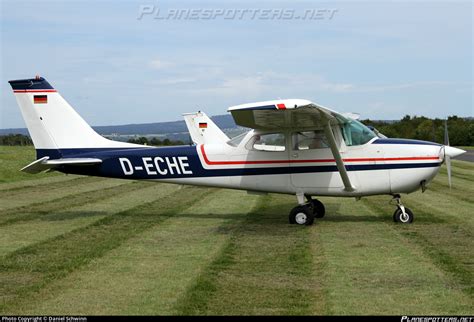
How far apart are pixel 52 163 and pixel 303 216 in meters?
5.28

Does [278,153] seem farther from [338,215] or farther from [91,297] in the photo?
[91,297]

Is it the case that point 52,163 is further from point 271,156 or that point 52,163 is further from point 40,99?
point 271,156

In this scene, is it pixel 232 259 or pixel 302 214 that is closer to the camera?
pixel 232 259

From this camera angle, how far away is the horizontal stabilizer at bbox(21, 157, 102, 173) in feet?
39.7

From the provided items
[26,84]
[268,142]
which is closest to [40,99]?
[26,84]

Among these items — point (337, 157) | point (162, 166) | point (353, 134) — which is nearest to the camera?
point (337, 157)

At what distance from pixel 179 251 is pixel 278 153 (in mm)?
3746

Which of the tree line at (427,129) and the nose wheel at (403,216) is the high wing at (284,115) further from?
the tree line at (427,129)

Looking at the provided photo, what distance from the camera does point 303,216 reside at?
1136cm

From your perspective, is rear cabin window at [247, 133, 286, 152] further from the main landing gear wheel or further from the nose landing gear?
the main landing gear wheel

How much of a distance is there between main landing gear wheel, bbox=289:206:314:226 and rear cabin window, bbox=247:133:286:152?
4.16ft

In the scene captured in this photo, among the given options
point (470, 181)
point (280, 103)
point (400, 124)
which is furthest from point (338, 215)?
point (400, 124)

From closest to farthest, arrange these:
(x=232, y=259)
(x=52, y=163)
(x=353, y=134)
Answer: (x=232, y=259)
(x=353, y=134)
(x=52, y=163)

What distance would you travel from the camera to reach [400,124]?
2854 inches
